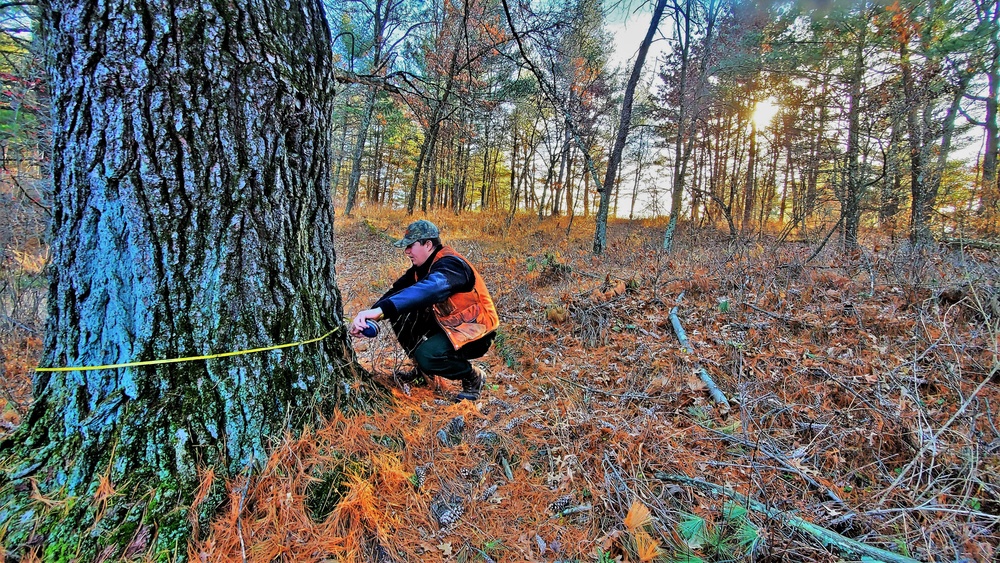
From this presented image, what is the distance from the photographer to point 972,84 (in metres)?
7.34

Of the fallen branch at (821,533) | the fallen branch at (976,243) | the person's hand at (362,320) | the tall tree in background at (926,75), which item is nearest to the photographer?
the fallen branch at (821,533)

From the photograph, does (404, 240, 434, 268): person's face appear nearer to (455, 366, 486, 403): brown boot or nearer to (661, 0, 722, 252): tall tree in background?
(455, 366, 486, 403): brown boot

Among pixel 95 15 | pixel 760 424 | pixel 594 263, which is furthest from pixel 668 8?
pixel 95 15

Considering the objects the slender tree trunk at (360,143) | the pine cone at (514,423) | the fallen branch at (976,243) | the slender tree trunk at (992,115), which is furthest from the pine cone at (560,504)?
the slender tree trunk at (360,143)

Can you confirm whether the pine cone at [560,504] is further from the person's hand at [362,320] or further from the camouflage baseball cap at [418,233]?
the camouflage baseball cap at [418,233]

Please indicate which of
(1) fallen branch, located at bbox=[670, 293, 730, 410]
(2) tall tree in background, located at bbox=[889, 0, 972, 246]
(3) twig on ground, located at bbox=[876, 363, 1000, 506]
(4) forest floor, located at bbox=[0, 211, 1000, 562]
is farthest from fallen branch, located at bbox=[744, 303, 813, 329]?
(2) tall tree in background, located at bbox=[889, 0, 972, 246]

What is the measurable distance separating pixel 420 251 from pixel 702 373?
2524 millimetres

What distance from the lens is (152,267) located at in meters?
1.56

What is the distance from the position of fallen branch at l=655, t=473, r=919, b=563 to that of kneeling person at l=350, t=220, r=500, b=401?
169 centimetres

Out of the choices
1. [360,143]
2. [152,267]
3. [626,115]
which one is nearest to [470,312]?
[152,267]

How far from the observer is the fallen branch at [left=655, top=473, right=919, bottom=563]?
1.61 meters

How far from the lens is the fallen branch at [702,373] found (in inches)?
115

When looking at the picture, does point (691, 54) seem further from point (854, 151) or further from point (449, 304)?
point (449, 304)

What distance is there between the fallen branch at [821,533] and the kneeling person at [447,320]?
169 centimetres
